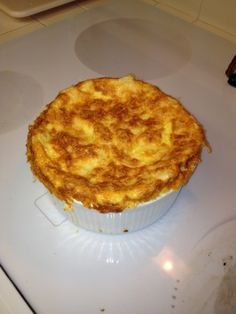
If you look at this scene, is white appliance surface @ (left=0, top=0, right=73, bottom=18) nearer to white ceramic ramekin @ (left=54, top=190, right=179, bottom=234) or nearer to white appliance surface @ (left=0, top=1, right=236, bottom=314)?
white appliance surface @ (left=0, top=1, right=236, bottom=314)

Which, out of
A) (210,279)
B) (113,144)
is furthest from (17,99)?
(210,279)

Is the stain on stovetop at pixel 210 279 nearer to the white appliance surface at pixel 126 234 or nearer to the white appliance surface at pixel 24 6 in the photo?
the white appliance surface at pixel 126 234

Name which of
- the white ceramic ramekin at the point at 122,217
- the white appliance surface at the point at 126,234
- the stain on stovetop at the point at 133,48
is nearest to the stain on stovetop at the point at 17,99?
the white appliance surface at the point at 126,234

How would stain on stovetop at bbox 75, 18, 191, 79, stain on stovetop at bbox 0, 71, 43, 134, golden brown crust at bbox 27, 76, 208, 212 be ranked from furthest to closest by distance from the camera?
stain on stovetop at bbox 75, 18, 191, 79
stain on stovetop at bbox 0, 71, 43, 134
golden brown crust at bbox 27, 76, 208, 212

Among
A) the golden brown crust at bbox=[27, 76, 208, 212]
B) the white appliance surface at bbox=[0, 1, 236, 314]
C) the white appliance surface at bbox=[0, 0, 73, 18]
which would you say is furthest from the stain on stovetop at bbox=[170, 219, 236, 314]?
the white appliance surface at bbox=[0, 0, 73, 18]

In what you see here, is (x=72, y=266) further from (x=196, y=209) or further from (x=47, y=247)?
(x=196, y=209)
